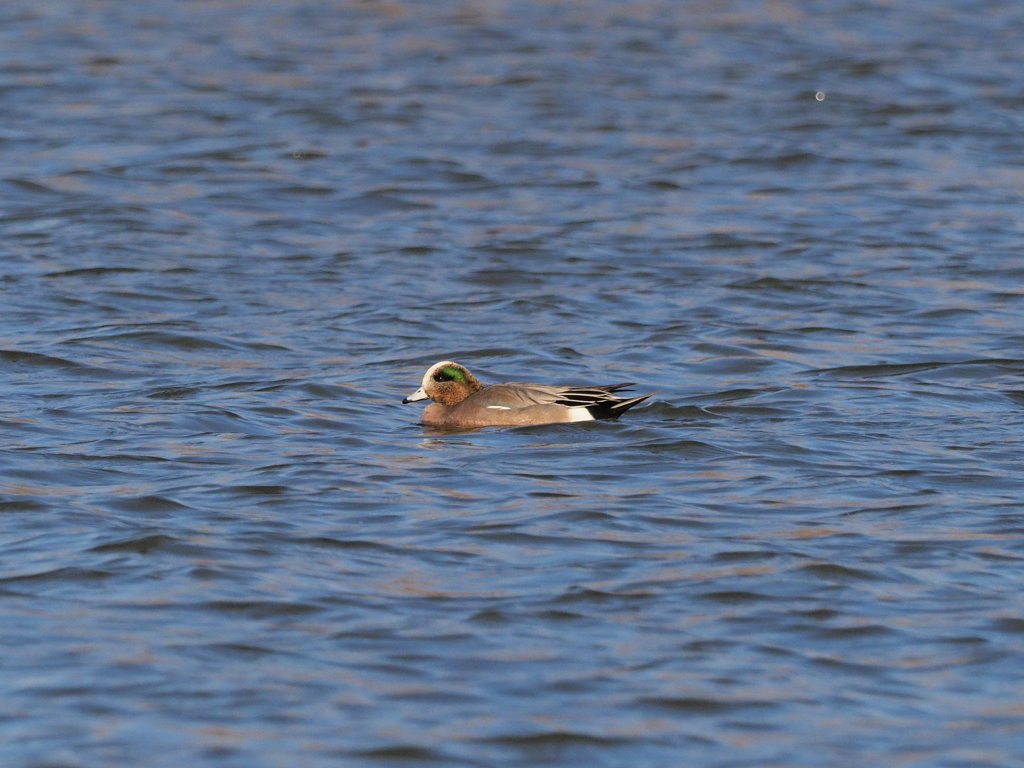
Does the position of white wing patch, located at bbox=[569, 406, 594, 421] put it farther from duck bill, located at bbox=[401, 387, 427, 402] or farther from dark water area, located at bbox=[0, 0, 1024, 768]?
duck bill, located at bbox=[401, 387, 427, 402]

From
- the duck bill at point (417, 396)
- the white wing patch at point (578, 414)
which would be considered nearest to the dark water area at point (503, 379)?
the white wing patch at point (578, 414)

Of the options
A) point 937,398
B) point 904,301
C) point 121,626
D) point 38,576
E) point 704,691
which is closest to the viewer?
point 704,691

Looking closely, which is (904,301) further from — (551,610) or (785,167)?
(551,610)

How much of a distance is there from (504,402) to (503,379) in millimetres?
1420

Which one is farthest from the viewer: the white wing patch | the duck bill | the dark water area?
the duck bill

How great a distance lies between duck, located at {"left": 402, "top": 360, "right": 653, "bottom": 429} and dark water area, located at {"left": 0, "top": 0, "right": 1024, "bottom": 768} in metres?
0.14

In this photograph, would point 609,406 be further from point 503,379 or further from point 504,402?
point 503,379

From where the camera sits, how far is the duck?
9883mm

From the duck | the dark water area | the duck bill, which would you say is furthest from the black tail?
the duck bill

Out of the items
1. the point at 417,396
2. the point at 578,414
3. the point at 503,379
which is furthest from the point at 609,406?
the point at 503,379

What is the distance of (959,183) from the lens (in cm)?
1753

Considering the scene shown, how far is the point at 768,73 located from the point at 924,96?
1880 millimetres

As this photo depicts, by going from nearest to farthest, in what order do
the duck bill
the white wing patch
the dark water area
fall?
the dark water area < the white wing patch < the duck bill

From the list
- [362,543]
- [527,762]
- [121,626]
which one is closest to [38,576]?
[121,626]
